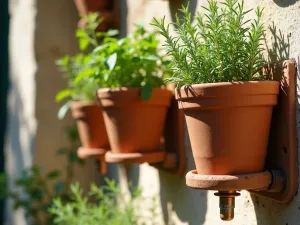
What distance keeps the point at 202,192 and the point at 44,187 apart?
1.27m

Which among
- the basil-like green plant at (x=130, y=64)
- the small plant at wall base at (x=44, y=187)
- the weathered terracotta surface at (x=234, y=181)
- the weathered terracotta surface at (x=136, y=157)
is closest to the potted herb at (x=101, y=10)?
the small plant at wall base at (x=44, y=187)

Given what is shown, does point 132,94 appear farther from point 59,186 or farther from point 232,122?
point 59,186

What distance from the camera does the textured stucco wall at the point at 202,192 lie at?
118 cm

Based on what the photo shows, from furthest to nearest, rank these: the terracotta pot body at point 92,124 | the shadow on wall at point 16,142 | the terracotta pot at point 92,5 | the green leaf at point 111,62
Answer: the shadow on wall at point 16,142, the terracotta pot at point 92,5, the terracotta pot body at point 92,124, the green leaf at point 111,62

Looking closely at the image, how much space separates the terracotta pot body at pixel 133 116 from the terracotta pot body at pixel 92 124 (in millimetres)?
364

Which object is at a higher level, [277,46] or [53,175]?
[277,46]

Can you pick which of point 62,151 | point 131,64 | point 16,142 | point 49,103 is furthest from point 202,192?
point 16,142

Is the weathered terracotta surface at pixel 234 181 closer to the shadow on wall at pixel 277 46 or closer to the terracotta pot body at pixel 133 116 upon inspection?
the shadow on wall at pixel 277 46

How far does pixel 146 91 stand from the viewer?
1.68 meters

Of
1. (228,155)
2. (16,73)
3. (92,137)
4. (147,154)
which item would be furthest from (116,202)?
(228,155)

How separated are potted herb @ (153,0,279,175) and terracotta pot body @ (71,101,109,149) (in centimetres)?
92

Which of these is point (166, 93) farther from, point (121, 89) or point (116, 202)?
point (116, 202)

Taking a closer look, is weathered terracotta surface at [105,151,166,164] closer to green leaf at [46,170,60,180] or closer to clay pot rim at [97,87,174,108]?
clay pot rim at [97,87,174,108]

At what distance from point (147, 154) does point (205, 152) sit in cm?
55
